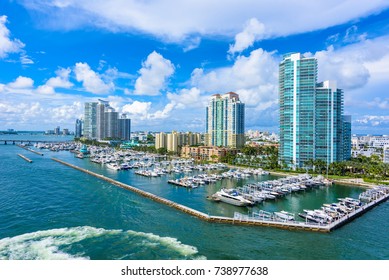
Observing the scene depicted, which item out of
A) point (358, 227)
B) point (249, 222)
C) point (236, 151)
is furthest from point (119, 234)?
point (236, 151)

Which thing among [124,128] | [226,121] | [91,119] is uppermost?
[91,119]

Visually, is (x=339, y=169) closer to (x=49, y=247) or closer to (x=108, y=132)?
(x=49, y=247)

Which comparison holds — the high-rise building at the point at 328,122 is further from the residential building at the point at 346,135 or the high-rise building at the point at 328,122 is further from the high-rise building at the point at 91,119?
the high-rise building at the point at 91,119

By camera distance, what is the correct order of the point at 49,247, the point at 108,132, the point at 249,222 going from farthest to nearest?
the point at 108,132 < the point at 249,222 < the point at 49,247

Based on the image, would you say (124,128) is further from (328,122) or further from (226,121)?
(328,122)

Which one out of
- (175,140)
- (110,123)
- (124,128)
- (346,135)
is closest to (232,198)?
(346,135)

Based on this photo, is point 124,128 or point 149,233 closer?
point 149,233
